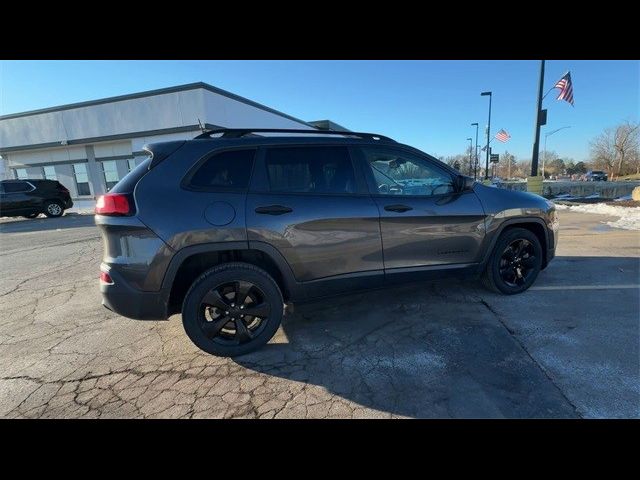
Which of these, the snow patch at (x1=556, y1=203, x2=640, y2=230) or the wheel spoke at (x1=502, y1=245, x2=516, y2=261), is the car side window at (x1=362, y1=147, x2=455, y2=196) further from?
the snow patch at (x1=556, y1=203, x2=640, y2=230)

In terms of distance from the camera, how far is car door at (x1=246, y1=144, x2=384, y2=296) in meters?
2.78

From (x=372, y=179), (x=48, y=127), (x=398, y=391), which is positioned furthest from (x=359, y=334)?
(x=48, y=127)

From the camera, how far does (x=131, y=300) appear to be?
8.57 ft

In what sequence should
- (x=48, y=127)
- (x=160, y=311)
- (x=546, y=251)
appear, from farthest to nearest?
1. (x=48, y=127)
2. (x=546, y=251)
3. (x=160, y=311)

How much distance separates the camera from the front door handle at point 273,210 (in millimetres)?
2740

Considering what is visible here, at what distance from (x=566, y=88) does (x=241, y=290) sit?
1584cm

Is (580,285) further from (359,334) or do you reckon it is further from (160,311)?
(160,311)

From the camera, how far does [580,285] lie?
163 inches

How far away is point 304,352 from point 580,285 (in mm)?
3844

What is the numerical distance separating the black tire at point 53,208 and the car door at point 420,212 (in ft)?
61.5

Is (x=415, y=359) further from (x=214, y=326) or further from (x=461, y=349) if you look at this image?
(x=214, y=326)

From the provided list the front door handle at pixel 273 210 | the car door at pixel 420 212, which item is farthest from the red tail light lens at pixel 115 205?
the car door at pixel 420 212

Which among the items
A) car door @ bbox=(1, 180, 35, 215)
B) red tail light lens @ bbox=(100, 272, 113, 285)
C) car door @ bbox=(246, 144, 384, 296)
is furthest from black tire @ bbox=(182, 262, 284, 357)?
car door @ bbox=(1, 180, 35, 215)

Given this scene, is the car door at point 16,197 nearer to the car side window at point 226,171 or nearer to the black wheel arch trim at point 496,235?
the car side window at point 226,171
